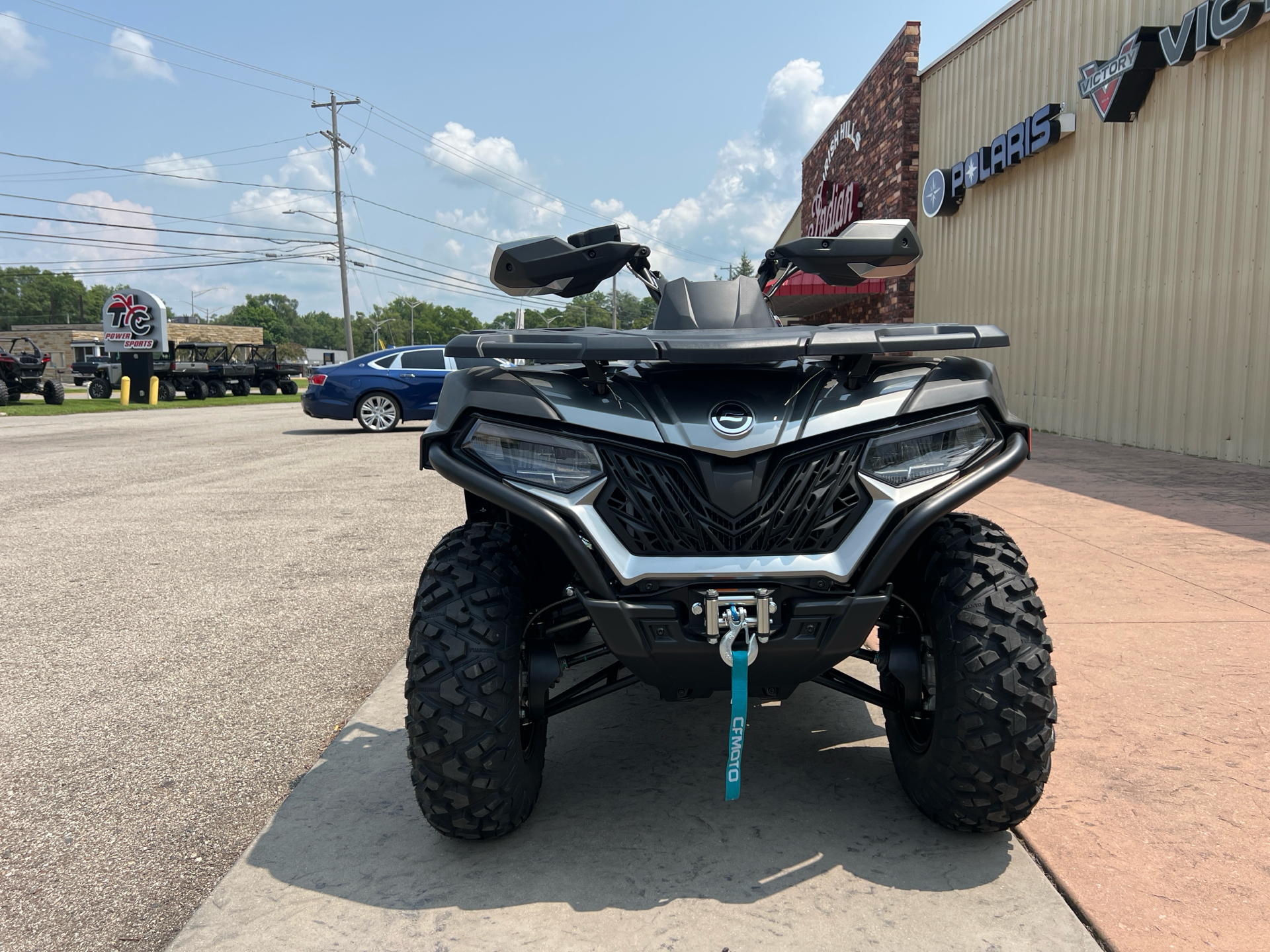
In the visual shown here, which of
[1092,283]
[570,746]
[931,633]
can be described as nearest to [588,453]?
[931,633]

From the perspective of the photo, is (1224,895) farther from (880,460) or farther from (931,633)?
(880,460)

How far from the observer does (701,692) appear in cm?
220

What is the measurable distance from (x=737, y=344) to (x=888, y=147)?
1945cm

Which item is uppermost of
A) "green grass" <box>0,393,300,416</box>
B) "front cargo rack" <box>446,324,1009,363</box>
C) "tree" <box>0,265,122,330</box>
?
"tree" <box>0,265,122,330</box>

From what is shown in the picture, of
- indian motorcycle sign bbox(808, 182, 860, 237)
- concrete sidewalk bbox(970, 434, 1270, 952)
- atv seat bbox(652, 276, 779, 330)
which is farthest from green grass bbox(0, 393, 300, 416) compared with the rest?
atv seat bbox(652, 276, 779, 330)

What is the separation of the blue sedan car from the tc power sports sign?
16.4m

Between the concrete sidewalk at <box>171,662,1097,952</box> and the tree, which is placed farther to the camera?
the tree

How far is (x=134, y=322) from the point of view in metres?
29.4


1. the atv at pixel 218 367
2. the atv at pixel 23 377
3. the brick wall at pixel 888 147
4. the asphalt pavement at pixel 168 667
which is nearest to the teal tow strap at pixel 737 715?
the asphalt pavement at pixel 168 667

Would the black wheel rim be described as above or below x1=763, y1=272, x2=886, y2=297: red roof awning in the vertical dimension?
below

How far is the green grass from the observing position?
2291 centimetres

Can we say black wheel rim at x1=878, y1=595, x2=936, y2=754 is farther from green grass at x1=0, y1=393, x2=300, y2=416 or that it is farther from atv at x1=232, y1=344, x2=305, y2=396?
atv at x1=232, y1=344, x2=305, y2=396

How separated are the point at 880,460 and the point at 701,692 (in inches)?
26.6

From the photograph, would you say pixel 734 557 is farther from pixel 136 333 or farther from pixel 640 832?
pixel 136 333
